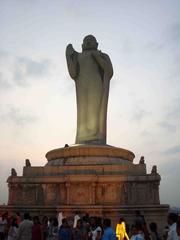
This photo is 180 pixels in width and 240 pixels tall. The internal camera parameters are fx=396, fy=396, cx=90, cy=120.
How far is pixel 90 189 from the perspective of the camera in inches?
730

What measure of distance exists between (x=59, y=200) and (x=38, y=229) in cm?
1075

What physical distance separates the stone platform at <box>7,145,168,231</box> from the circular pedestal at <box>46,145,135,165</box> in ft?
0.18

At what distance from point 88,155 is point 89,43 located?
755 cm

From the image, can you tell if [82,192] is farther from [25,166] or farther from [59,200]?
[25,166]

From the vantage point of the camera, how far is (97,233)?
8328mm

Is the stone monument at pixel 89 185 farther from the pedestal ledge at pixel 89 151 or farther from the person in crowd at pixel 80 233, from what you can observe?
the person in crowd at pixel 80 233

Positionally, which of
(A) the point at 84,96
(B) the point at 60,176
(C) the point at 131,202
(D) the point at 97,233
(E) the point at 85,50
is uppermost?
(E) the point at 85,50

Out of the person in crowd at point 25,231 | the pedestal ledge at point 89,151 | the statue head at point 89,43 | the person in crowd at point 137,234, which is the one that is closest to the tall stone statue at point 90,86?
the statue head at point 89,43

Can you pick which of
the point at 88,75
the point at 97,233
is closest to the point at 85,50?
the point at 88,75

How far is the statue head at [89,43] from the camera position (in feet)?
79.7

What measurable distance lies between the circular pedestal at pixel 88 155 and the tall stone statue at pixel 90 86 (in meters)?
2.25

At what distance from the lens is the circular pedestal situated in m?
20.1

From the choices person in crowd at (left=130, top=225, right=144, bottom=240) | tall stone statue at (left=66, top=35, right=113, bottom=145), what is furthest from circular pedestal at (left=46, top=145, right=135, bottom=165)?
person in crowd at (left=130, top=225, right=144, bottom=240)

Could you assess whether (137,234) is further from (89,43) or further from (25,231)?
(89,43)
